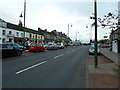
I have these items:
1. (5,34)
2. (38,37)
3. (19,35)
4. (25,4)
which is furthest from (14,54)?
(38,37)

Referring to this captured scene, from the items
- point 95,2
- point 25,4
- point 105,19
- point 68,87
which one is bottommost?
point 68,87

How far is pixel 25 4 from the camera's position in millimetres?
25484

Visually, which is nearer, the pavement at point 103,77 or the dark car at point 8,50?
the pavement at point 103,77

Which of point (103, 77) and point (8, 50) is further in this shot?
point (8, 50)

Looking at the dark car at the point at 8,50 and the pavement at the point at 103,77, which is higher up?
the dark car at the point at 8,50

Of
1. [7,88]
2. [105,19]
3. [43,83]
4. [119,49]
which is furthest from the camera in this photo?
[119,49]

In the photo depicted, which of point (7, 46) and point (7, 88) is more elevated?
point (7, 46)

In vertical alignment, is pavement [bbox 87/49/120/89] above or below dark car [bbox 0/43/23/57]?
below

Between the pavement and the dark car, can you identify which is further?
the dark car

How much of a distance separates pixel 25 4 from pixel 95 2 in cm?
1729

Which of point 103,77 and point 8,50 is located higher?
point 8,50

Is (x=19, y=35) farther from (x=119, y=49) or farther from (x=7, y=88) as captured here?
(x=7, y=88)

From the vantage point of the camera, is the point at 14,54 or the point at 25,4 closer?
the point at 14,54

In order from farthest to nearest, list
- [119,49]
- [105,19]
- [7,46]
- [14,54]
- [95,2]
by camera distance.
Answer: [119,49] → [14,54] → [7,46] → [95,2] → [105,19]
